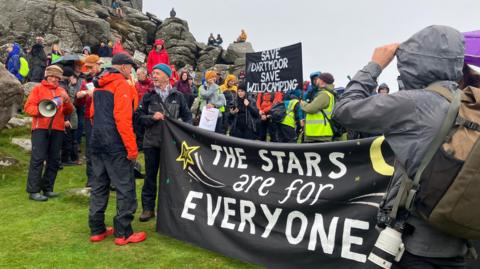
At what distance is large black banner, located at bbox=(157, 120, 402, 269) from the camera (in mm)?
4023

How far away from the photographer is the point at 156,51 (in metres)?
18.0

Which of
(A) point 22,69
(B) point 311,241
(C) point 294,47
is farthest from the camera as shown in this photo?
(A) point 22,69

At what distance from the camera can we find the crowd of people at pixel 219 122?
2234 mm

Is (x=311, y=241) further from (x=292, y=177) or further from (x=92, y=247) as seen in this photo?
(x=92, y=247)

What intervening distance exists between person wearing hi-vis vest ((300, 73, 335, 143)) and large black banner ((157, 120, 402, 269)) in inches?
124

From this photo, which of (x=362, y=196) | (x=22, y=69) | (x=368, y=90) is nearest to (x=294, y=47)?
(x=362, y=196)

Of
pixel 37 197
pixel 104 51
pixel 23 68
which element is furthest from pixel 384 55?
pixel 104 51

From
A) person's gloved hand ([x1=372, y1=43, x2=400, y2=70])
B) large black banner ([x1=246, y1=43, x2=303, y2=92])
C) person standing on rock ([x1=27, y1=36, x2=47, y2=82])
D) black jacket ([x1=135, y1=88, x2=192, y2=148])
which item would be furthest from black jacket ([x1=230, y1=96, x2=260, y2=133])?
person standing on rock ([x1=27, y1=36, x2=47, y2=82])

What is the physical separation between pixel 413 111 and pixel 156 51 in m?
16.8

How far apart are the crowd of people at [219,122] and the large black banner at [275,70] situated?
1109mm

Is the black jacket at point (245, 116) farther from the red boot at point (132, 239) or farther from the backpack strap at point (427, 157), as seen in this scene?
the backpack strap at point (427, 157)

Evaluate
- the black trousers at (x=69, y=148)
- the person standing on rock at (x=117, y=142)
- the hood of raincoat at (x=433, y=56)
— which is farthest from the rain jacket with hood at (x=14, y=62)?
the hood of raincoat at (x=433, y=56)

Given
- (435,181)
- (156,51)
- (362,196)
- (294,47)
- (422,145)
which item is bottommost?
(362,196)

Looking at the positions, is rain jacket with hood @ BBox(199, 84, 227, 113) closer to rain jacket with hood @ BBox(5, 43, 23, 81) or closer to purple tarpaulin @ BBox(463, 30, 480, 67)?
purple tarpaulin @ BBox(463, 30, 480, 67)
